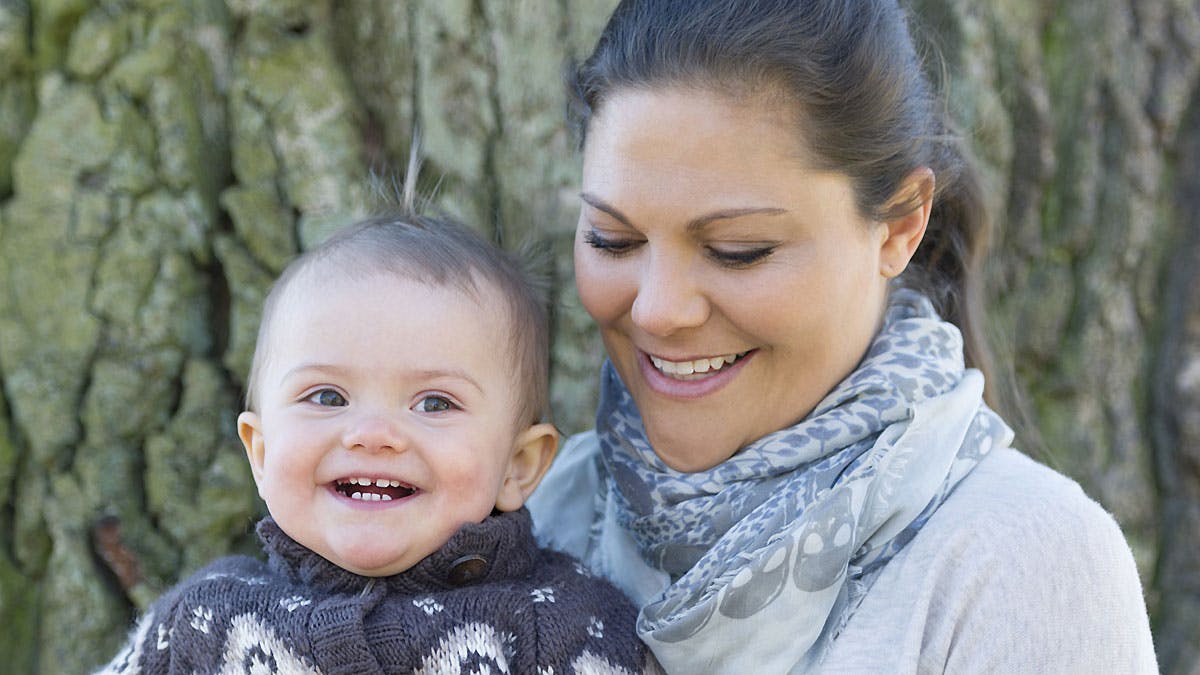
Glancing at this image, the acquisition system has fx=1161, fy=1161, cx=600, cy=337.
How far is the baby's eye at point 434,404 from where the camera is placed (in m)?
2.11

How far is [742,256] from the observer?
81.6 inches

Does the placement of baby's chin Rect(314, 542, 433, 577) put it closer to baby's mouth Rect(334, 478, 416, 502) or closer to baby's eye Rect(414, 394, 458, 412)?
baby's mouth Rect(334, 478, 416, 502)

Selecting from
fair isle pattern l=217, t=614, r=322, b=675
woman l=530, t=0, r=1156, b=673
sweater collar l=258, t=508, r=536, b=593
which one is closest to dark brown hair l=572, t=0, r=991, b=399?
woman l=530, t=0, r=1156, b=673

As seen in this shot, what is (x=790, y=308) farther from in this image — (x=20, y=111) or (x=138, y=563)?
(x=20, y=111)

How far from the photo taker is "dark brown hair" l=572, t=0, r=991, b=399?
6.77 feet

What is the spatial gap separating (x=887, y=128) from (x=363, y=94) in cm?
127

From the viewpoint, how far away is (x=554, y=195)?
8.95 feet

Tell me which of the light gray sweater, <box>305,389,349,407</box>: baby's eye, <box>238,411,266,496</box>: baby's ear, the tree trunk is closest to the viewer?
the light gray sweater

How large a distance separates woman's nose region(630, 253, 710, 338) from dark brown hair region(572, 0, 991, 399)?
0.31 meters

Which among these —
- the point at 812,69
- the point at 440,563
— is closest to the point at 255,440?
the point at 440,563

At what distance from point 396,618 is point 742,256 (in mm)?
875

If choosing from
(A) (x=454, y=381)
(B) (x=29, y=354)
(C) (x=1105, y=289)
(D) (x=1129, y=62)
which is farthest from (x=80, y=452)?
(D) (x=1129, y=62)

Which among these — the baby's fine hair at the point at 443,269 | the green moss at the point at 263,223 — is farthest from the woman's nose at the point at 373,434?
the green moss at the point at 263,223

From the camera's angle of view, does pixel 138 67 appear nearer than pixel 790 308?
No
